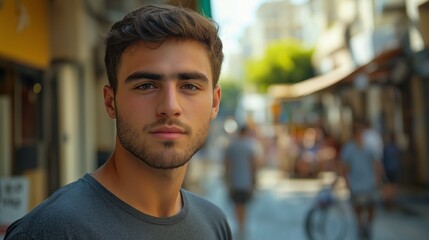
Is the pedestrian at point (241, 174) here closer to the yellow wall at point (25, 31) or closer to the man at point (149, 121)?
the yellow wall at point (25, 31)

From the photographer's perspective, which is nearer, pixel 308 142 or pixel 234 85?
pixel 308 142

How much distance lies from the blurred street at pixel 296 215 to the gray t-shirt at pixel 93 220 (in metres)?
7.56

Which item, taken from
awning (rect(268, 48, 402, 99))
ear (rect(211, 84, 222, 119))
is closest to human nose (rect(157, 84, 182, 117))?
ear (rect(211, 84, 222, 119))

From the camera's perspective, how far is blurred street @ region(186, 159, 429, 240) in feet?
32.3

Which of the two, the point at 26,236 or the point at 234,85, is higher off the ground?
the point at 234,85

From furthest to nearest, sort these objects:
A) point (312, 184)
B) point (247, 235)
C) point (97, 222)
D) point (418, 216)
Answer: point (312, 184)
point (418, 216)
point (247, 235)
point (97, 222)

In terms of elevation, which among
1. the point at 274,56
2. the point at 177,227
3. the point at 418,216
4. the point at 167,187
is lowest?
the point at 418,216

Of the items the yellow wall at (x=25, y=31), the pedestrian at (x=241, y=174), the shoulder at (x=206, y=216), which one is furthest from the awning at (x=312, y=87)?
the shoulder at (x=206, y=216)

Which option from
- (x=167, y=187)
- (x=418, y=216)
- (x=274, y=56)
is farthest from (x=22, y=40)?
(x=274, y=56)

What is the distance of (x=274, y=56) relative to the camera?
46062mm

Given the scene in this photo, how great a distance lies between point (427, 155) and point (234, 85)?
274ft

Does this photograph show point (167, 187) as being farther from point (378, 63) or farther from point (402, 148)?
point (402, 148)

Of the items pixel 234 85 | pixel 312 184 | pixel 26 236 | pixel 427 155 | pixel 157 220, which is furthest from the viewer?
pixel 234 85

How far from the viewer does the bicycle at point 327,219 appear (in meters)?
8.73
